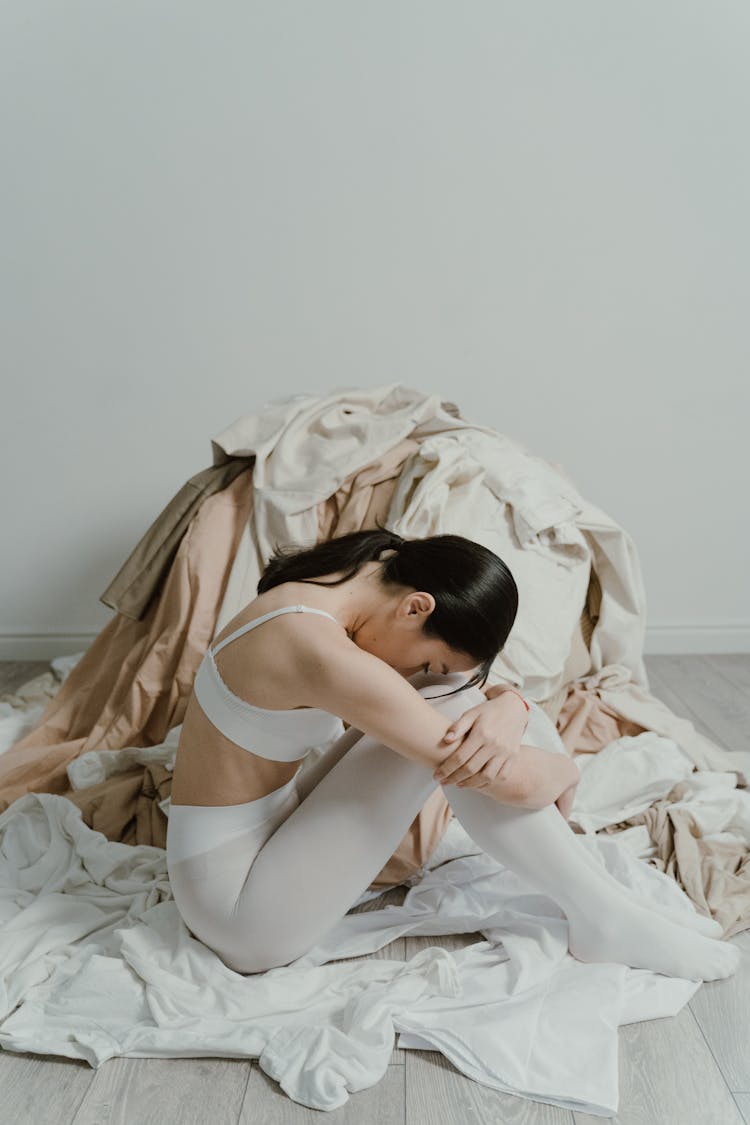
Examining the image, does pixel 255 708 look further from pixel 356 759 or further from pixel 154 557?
pixel 154 557

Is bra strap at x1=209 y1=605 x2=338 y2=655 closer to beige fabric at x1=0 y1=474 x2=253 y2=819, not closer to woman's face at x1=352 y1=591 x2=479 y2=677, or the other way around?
woman's face at x1=352 y1=591 x2=479 y2=677

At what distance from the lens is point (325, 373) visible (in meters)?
3.51

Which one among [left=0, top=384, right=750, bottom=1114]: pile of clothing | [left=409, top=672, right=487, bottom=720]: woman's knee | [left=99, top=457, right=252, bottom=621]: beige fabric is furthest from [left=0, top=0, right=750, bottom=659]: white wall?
[left=409, top=672, right=487, bottom=720]: woman's knee

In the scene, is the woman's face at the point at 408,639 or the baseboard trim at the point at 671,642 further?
the baseboard trim at the point at 671,642

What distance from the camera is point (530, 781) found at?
5.03 ft

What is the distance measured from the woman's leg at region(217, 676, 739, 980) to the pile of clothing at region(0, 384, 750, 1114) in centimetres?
5

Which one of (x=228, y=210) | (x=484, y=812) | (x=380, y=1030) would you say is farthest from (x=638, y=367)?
(x=380, y=1030)

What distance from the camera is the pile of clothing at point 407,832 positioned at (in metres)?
1.55

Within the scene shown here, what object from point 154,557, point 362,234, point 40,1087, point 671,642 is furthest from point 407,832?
point 362,234

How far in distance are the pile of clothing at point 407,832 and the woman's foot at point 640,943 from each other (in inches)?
1.1

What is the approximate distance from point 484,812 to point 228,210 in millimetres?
2440

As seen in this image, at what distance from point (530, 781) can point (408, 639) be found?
27 centimetres

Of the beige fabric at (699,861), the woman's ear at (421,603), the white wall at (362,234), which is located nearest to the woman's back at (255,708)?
the woman's ear at (421,603)

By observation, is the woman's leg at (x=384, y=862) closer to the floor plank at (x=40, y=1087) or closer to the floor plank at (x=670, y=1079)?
the floor plank at (x=670, y=1079)
